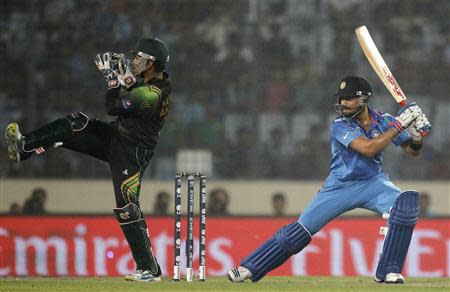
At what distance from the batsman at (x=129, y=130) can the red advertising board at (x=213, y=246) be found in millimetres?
3472

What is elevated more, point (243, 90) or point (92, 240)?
point (243, 90)

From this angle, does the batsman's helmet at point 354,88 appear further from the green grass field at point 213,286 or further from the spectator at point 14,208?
the spectator at point 14,208

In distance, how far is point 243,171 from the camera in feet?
43.2

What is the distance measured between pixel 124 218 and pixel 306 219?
1.23 m

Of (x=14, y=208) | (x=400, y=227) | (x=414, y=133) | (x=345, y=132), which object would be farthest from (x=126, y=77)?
(x=14, y=208)

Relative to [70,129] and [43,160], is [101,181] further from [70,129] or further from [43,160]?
[70,129]

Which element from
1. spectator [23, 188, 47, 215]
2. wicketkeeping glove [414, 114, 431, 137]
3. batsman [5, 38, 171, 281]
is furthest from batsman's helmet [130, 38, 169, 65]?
spectator [23, 188, 47, 215]

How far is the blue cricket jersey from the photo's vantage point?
8.17 metres

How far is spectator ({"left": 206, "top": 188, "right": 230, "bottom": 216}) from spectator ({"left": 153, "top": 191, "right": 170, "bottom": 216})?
1.45 feet

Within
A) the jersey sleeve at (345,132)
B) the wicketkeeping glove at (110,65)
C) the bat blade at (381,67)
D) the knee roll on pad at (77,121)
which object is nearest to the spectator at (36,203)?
the knee roll on pad at (77,121)

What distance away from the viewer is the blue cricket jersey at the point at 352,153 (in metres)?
8.17

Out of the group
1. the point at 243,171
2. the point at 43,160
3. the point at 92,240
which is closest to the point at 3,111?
the point at 43,160

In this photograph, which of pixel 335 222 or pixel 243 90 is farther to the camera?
pixel 243 90

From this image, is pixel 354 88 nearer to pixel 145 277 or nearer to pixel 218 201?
pixel 145 277
